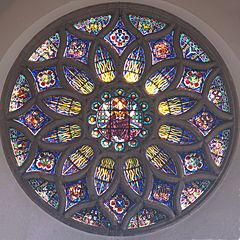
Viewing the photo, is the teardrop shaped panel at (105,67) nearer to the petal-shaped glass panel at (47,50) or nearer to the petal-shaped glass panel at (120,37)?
the petal-shaped glass panel at (120,37)

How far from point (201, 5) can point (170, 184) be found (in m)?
2.52

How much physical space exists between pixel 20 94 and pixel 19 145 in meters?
0.74

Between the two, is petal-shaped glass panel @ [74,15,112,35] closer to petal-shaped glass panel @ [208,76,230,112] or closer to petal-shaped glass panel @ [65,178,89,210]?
petal-shaped glass panel @ [208,76,230,112]

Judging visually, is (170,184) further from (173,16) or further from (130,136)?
(173,16)

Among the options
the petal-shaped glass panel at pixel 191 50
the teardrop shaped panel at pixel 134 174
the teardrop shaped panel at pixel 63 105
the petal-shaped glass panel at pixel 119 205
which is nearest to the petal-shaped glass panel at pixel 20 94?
the teardrop shaped panel at pixel 63 105

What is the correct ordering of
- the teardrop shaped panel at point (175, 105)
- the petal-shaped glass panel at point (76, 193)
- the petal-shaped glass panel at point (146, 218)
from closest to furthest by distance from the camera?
the petal-shaped glass panel at point (146, 218)
the petal-shaped glass panel at point (76, 193)
the teardrop shaped panel at point (175, 105)

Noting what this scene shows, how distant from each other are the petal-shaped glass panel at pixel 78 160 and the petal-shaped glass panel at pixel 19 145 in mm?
586

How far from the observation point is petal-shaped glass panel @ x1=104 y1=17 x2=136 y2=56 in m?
11.1

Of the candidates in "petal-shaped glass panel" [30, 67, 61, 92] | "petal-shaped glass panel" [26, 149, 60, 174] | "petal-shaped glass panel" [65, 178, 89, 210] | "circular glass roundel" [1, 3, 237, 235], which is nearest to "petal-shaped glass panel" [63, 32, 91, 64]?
"circular glass roundel" [1, 3, 237, 235]

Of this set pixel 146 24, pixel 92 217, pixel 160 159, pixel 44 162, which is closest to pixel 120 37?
pixel 146 24

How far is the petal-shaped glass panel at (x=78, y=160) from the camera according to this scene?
420 inches

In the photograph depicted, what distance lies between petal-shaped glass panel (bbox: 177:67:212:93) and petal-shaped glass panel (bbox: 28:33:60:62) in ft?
6.16

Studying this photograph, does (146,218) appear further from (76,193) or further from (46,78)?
(46,78)

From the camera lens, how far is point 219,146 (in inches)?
423
